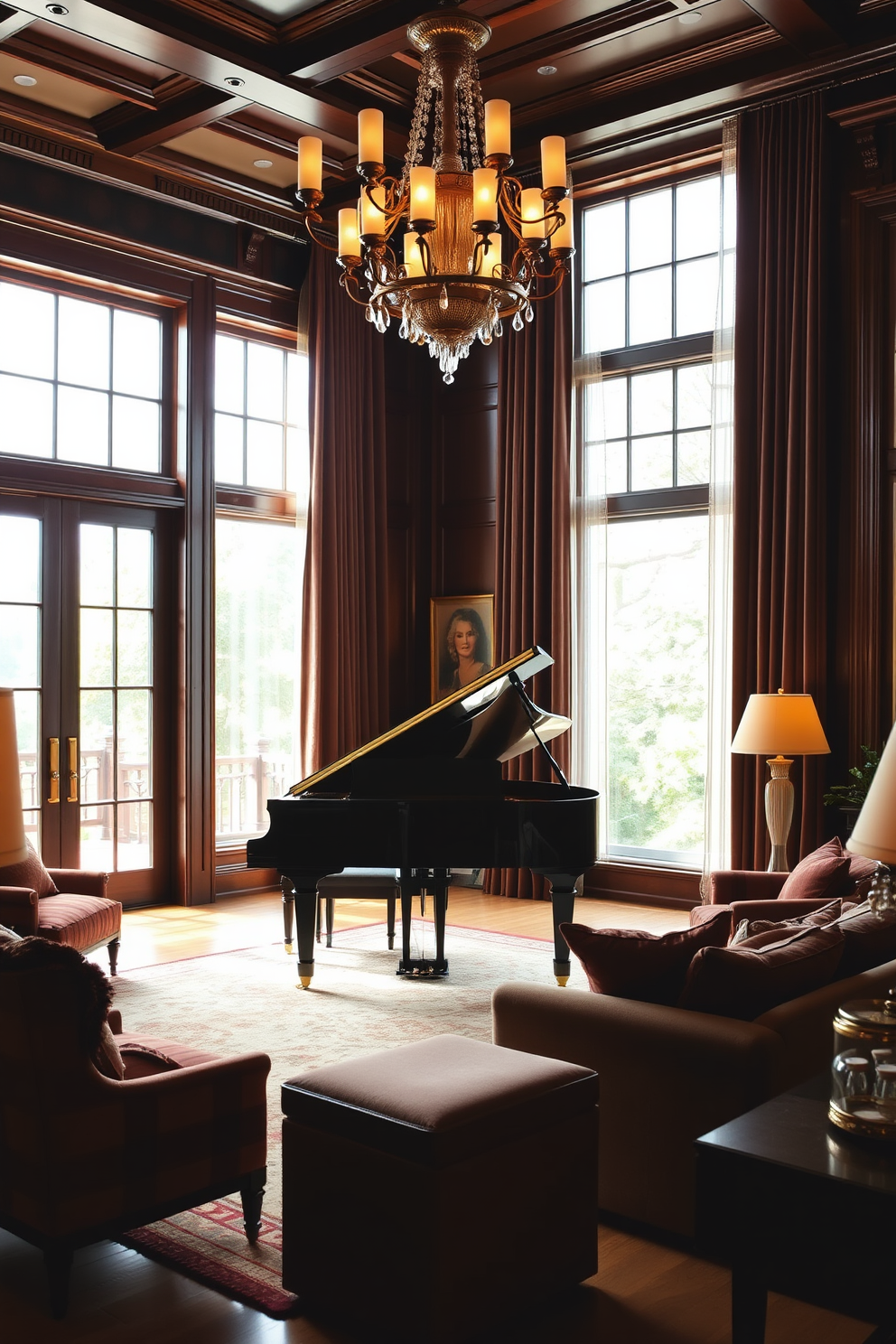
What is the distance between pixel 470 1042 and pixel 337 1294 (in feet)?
2.09

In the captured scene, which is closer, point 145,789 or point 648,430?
point 145,789

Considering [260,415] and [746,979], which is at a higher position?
[260,415]

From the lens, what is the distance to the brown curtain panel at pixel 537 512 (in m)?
8.14

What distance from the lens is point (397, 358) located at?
9.25 m

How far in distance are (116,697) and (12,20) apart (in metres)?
3.75

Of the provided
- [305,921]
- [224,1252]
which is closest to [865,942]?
[224,1252]

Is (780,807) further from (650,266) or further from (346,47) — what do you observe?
(346,47)

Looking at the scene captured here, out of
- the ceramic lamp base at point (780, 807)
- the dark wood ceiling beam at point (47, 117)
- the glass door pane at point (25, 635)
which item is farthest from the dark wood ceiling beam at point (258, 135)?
the ceramic lamp base at point (780, 807)

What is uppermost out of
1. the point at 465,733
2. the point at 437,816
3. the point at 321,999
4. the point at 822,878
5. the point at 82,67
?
the point at 82,67

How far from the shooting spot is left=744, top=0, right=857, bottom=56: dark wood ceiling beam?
5.88 m

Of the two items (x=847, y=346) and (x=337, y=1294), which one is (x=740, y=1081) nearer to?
(x=337, y=1294)

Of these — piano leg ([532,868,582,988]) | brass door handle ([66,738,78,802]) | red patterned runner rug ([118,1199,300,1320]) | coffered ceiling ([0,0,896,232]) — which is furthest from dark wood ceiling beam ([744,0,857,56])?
red patterned runner rug ([118,1199,300,1320])

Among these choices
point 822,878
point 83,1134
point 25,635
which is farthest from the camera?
point 25,635

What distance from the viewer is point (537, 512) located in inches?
324
